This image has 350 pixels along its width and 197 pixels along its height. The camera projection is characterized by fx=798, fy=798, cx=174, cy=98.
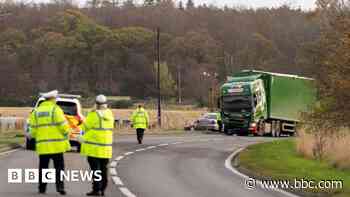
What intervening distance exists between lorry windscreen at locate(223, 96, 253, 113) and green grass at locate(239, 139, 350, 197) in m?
18.7

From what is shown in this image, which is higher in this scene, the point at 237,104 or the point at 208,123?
the point at 237,104

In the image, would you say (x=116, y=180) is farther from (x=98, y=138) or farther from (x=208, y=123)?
(x=208, y=123)

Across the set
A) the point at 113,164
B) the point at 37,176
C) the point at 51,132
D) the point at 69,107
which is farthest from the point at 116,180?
the point at 69,107

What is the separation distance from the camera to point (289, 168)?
20.4 meters

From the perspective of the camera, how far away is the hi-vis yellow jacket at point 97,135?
13.6 m

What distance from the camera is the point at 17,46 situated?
360ft

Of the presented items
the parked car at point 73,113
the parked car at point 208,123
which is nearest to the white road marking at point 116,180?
the parked car at point 73,113

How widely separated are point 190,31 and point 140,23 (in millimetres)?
13117

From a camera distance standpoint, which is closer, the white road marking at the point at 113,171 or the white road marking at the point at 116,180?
the white road marking at the point at 116,180

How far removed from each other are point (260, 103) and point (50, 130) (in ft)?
112

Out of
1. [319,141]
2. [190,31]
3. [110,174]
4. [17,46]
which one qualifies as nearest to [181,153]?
[319,141]

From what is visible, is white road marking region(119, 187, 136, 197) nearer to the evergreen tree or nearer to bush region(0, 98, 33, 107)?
bush region(0, 98, 33, 107)

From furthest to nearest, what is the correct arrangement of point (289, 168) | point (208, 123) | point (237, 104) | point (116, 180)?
point (208, 123) → point (237, 104) → point (289, 168) → point (116, 180)

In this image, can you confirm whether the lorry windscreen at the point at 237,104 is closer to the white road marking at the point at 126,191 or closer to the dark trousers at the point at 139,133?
the dark trousers at the point at 139,133
